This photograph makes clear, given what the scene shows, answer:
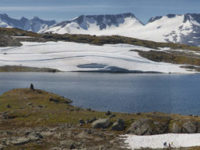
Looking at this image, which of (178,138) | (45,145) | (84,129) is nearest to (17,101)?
(84,129)

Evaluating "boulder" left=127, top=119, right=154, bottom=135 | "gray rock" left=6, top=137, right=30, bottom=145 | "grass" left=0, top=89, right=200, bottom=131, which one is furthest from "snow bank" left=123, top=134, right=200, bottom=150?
"gray rock" left=6, top=137, right=30, bottom=145

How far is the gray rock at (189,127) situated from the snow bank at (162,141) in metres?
3.28

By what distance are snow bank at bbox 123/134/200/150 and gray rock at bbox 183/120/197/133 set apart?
10.8ft

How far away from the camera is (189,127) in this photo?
5691cm

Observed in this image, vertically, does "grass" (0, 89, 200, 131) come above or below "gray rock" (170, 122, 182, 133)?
below

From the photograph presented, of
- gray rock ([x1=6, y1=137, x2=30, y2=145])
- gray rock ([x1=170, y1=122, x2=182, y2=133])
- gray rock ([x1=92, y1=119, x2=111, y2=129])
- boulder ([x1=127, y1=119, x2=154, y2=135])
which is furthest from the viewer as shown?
gray rock ([x1=92, y1=119, x2=111, y2=129])

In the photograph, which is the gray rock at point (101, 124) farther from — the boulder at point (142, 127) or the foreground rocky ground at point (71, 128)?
the boulder at point (142, 127)

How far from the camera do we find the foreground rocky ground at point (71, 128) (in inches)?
1874

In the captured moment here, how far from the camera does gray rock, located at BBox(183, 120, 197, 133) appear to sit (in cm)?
5644

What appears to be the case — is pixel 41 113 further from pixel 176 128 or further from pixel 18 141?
pixel 176 128

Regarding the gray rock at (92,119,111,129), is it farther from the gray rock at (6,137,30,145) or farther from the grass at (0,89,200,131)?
the gray rock at (6,137,30,145)

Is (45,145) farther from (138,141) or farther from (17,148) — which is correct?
(138,141)

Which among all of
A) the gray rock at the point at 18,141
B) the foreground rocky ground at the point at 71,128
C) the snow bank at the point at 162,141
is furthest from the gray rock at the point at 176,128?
the gray rock at the point at 18,141

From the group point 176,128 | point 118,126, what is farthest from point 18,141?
point 176,128
